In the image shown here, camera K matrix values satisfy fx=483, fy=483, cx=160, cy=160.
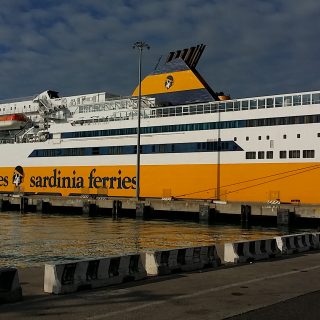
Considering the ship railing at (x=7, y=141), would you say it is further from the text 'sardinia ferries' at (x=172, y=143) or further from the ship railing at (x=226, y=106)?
the ship railing at (x=226, y=106)

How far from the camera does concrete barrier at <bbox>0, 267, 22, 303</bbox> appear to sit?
9.34 meters

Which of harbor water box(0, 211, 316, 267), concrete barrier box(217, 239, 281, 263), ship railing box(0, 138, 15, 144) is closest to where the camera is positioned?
concrete barrier box(217, 239, 281, 263)

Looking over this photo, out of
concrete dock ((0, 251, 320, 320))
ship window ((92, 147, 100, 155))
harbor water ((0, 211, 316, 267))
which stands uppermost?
ship window ((92, 147, 100, 155))

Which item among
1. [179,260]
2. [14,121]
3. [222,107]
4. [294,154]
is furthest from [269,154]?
[14,121]

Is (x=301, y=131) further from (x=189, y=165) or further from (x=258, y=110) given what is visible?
(x=189, y=165)

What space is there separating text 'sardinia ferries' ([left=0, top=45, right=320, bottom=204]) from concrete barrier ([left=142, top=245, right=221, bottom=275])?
26.9 metres

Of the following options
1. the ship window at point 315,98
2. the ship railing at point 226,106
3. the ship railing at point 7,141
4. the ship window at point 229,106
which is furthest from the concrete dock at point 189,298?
the ship railing at point 7,141

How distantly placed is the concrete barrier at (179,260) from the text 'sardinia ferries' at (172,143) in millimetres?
26877

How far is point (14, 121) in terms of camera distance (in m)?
62.3

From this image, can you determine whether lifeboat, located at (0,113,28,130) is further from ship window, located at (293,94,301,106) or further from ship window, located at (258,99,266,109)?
ship window, located at (293,94,301,106)

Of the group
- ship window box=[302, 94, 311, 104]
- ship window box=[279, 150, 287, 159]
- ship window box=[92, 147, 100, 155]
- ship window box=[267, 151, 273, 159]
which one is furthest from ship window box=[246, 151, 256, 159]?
ship window box=[92, 147, 100, 155]

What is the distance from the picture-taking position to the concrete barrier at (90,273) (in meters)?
10.2

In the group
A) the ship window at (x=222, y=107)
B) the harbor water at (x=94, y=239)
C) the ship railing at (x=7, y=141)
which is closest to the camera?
the harbor water at (x=94, y=239)

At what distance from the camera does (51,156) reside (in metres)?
57.2
